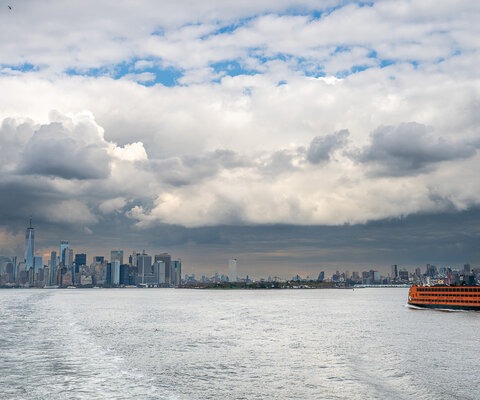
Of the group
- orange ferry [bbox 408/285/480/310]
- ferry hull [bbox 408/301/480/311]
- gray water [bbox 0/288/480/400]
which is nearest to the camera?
gray water [bbox 0/288/480/400]

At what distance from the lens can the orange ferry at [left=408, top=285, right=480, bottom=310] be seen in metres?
159

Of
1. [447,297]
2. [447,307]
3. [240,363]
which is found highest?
Answer: [447,297]

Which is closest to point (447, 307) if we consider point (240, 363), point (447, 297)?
point (447, 297)

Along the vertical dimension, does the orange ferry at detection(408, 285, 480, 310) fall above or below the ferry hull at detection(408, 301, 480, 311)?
above

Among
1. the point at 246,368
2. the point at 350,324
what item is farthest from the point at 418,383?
the point at 350,324

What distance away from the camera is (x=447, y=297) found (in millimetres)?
169750

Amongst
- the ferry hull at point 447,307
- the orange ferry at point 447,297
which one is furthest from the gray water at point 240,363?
the orange ferry at point 447,297

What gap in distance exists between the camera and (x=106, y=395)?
4878 centimetres

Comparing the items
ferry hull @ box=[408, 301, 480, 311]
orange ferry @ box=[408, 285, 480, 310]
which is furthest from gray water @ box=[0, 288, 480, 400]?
orange ferry @ box=[408, 285, 480, 310]

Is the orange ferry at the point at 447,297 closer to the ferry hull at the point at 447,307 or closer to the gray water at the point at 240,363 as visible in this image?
the ferry hull at the point at 447,307

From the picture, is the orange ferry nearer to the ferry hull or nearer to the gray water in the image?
the ferry hull

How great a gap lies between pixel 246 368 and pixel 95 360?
21.7 metres

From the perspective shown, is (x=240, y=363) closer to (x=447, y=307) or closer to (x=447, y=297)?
(x=447, y=307)

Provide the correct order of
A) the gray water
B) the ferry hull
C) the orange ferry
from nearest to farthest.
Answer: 1. the gray water
2. the ferry hull
3. the orange ferry
